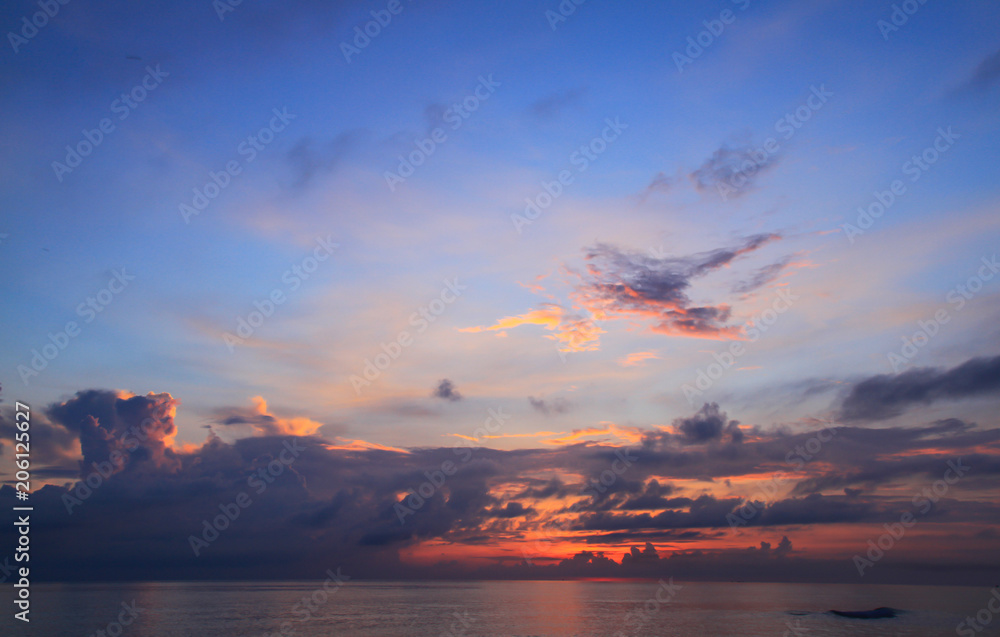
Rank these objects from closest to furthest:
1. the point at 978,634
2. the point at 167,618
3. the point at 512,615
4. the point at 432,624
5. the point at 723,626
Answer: the point at 978,634
the point at 723,626
the point at 432,624
the point at 167,618
the point at 512,615

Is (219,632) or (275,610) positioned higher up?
(219,632)

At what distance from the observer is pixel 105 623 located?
123 m

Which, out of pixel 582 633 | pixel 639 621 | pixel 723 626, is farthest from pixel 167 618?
pixel 723 626

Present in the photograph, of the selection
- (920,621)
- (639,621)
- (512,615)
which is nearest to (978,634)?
(920,621)

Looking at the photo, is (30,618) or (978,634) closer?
(978,634)

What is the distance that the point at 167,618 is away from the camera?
445 feet

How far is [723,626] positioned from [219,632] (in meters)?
97.4

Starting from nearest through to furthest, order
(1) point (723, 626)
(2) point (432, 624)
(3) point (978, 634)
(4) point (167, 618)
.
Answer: (3) point (978, 634)
(1) point (723, 626)
(2) point (432, 624)
(4) point (167, 618)

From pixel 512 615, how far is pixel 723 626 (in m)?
56.2

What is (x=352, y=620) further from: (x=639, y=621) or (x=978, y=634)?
(x=978, y=634)

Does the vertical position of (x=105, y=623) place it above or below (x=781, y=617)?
above

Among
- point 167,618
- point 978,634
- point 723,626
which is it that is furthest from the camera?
point 167,618

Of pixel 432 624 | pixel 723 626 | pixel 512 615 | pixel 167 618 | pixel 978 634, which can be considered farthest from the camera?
pixel 512 615

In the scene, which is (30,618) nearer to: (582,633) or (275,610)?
(275,610)
